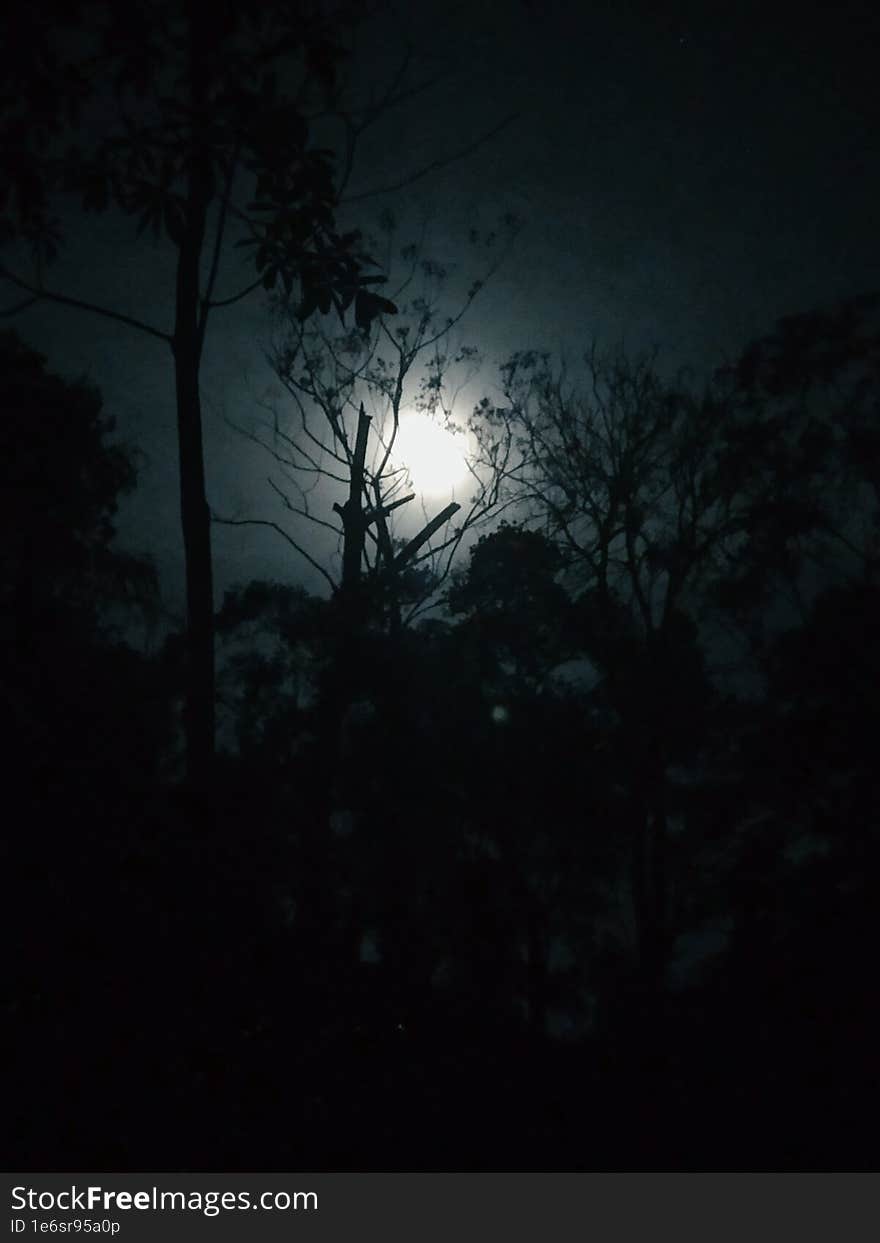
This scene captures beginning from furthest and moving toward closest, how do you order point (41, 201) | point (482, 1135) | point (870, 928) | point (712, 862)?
1. point (712, 862)
2. point (870, 928)
3. point (482, 1135)
4. point (41, 201)

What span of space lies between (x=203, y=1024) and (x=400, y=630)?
13.2 m

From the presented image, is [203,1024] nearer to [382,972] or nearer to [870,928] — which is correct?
[382,972]

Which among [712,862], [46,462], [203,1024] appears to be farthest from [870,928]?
[46,462]

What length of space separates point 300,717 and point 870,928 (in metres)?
15.3

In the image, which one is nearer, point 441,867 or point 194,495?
point 194,495

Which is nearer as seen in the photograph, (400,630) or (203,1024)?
(203,1024)

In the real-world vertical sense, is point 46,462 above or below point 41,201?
above

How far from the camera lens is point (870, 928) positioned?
37.2 ft

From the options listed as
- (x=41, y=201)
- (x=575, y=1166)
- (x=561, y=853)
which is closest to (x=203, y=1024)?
(x=575, y=1166)

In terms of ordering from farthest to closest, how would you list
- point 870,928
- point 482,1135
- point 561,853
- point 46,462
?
point 561,853 → point 46,462 → point 870,928 → point 482,1135

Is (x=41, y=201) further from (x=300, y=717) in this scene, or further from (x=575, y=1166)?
(x=300, y=717)
